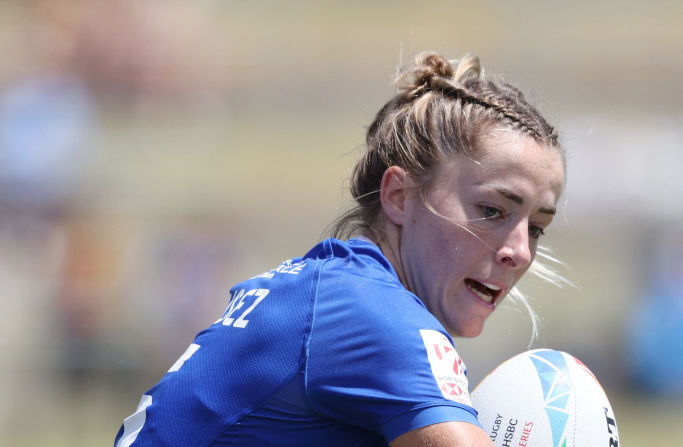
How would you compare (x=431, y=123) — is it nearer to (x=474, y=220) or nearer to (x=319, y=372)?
(x=474, y=220)

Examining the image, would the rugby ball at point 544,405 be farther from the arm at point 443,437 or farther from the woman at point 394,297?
the arm at point 443,437

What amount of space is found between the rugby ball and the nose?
0.41 m

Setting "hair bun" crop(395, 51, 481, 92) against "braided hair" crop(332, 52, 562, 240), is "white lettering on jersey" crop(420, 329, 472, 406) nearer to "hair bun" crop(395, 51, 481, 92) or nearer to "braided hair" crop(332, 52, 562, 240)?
"braided hair" crop(332, 52, 562, 240)

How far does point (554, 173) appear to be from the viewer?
2.47 meters

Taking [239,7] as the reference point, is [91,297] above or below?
below

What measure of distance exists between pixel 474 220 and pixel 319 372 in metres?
0.70

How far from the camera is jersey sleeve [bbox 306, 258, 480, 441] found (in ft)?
6.14

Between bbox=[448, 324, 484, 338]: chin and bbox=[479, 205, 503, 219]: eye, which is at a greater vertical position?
bbox=[479, 205, 503, 219]: eye

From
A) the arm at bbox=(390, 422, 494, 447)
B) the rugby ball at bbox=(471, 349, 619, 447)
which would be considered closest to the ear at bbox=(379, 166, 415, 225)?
the rugby ball at bbox=(471, 349, 619, 447)

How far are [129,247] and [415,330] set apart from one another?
25.4ft

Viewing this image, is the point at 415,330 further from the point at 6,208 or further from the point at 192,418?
the point at 6,208

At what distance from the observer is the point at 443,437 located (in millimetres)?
1835

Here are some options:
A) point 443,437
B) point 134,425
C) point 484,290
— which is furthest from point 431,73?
point 134,425

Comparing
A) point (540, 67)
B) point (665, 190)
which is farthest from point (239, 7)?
point (665, 190)
